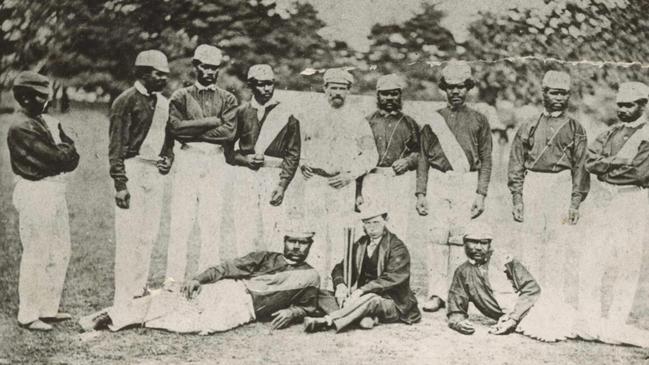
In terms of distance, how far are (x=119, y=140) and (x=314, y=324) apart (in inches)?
68.6

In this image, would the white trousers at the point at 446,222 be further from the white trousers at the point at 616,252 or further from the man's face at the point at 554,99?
the white trousers at the point at 616,252

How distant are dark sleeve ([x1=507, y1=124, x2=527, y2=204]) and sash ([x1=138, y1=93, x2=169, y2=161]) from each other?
229 cm

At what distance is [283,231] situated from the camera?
5668 mm

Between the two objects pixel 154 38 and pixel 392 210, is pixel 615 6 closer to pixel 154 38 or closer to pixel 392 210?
pixel 392 210

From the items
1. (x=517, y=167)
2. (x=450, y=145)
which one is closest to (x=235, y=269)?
(x=450, y=145)

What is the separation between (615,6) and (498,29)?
2.91 ft

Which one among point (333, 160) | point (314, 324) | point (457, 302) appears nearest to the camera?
point (314, 324)

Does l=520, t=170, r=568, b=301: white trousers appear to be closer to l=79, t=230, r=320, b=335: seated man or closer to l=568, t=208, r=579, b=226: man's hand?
l=568, t=208, r=579, b=226: man's hand

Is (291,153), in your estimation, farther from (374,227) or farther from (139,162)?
(139,162)

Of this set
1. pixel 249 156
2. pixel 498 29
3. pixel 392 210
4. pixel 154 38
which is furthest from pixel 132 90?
pixel 498 29

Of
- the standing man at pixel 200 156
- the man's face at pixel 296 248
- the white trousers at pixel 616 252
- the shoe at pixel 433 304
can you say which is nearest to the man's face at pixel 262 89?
the standing man at pixel 200 156

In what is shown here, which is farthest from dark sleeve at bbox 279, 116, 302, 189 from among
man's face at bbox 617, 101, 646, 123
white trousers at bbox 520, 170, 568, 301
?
man's face at bbox 617, 101, 646, 123

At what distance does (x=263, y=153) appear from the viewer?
18.8 ft

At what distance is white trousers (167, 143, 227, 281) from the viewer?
18.5 feet
